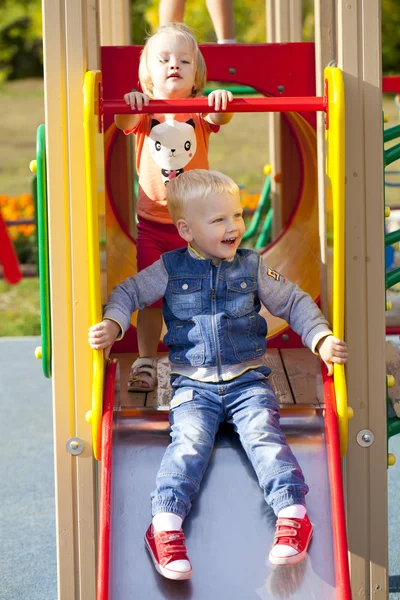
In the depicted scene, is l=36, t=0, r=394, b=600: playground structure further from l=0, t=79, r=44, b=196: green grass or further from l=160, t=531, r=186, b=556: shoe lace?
l=0, t=79, r=44, b=196: green grass

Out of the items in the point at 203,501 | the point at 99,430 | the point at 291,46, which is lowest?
the point at 203,501

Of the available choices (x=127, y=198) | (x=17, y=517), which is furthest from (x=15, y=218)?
(x=17, y=517)

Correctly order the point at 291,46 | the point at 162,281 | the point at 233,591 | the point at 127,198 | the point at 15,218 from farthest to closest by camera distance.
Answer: the point at 15,218
the point at 127,198
the point at 291,46
the point at 162,281
the point at 233,591

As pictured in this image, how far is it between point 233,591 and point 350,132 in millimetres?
1357

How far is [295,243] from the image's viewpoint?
4.75 m

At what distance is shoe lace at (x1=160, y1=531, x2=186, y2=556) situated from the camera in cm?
270

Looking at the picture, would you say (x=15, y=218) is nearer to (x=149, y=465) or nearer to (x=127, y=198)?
(x=127, y=198)

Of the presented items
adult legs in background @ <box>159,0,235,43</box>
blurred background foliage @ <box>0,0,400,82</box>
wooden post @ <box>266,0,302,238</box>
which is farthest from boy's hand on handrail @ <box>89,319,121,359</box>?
blurred background foliage @ <box>0,0,400,82</box>

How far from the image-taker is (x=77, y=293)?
2998mm

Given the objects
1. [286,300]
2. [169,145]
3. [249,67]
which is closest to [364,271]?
[286,300]

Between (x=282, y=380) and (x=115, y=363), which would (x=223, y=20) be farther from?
(x=115, y=363)

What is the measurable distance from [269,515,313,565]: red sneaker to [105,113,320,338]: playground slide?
147 centimetres

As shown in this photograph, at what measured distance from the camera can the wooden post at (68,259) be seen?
294 cm

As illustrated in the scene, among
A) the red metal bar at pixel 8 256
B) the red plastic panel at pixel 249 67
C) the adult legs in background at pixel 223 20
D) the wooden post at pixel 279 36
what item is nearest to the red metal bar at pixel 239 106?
the red plastic panel at pixel 249 67
